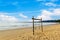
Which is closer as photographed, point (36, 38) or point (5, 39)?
point (36, 38)

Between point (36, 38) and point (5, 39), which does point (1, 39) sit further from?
point (36, 38)

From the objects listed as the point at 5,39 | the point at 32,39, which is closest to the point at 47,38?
the point at 32,39

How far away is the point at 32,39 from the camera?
13.2 m

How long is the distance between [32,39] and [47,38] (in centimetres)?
128

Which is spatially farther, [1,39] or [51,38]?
[1,39]

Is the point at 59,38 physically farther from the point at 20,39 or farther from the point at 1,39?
the point at 1,39

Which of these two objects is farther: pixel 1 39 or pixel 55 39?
pixel 1 39

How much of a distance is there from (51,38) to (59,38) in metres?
0.65

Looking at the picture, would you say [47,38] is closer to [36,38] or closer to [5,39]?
[36,38]

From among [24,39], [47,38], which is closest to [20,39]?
[24,39]

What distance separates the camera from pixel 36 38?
44.4ft

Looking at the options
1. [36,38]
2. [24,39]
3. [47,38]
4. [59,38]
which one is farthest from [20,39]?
[59,38]

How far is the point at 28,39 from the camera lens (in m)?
13.3

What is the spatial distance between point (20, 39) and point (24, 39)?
0.35 meters
